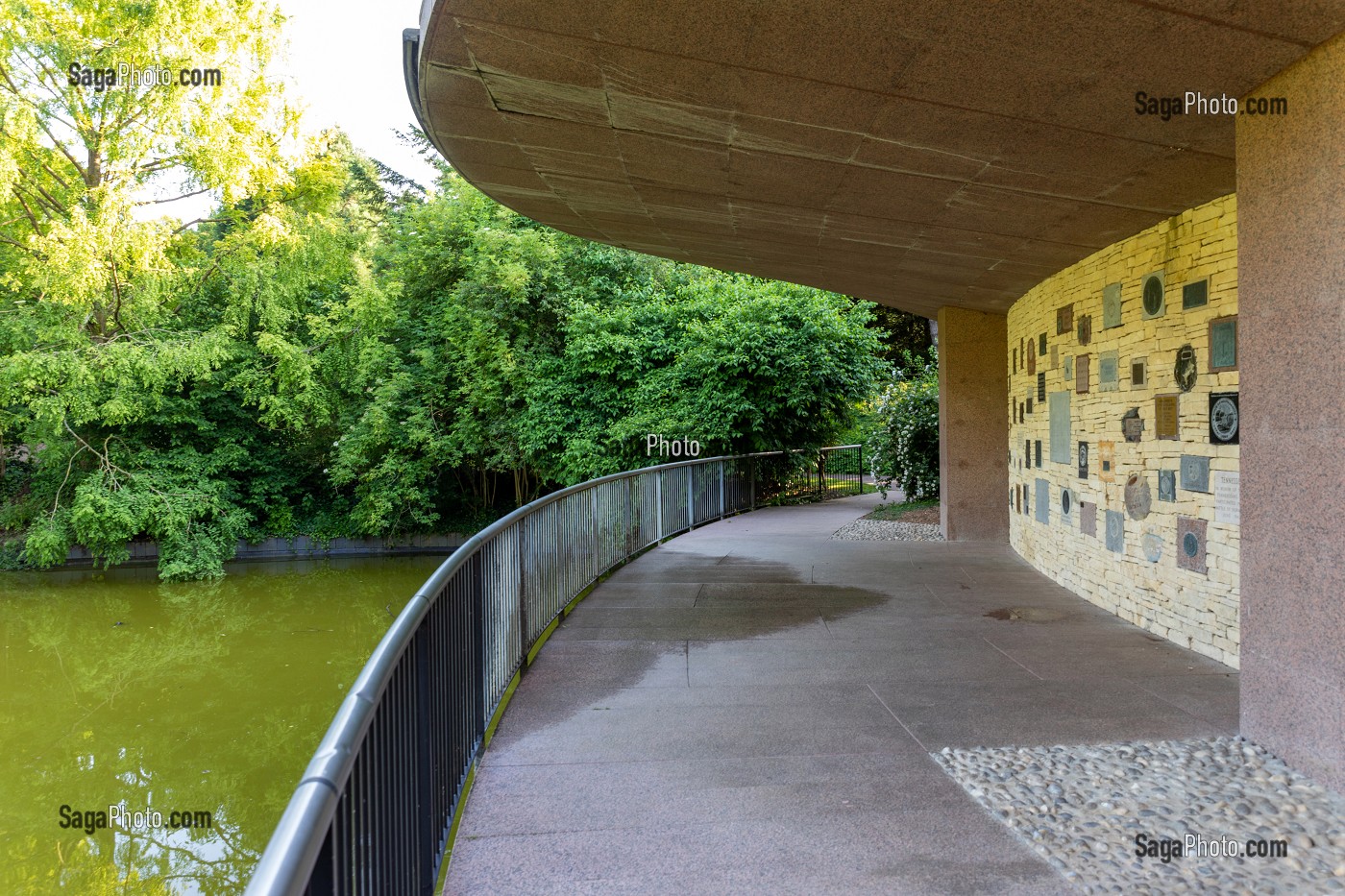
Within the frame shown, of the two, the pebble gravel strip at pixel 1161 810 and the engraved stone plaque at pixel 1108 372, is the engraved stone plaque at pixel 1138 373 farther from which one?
the pebble gravel strip at pixel 1161 810

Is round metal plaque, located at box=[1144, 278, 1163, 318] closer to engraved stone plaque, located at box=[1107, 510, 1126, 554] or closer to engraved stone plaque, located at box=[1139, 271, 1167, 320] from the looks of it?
engraved stone plaque, located at box=[1139, 271, 1167, 320]

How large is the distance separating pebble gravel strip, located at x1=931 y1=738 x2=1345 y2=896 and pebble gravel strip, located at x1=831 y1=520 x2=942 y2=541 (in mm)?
7973

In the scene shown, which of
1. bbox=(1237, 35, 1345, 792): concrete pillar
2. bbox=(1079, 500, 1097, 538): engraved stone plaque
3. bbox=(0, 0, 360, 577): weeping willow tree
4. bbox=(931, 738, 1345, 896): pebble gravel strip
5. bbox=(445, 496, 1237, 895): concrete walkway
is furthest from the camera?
bbox=(0, 0, 360, 577): weeping willow tree

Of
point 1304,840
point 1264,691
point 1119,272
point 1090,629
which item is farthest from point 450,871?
point 1119,272

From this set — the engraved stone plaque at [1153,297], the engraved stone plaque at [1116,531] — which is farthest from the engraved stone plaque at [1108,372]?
the engraved stone plaque at [1116,531]

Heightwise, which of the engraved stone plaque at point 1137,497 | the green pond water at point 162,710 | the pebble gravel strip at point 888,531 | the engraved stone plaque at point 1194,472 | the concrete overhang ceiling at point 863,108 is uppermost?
the concrete overhang ceiling at point 863,108

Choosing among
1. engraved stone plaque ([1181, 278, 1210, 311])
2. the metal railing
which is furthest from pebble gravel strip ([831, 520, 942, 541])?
engraved stone plaque ([1181, 278, 1210, 311])

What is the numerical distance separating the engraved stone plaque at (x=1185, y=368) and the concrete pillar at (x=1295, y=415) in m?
1.80

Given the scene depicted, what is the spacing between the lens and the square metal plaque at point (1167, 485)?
6078 millimetres

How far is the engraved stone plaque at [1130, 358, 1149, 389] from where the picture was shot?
649cm

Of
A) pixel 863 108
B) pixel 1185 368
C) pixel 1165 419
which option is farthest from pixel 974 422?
pixel 863 108

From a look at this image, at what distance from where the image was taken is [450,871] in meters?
3.08

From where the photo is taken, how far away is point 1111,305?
23.6ft

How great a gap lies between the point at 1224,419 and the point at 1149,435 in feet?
3.31
